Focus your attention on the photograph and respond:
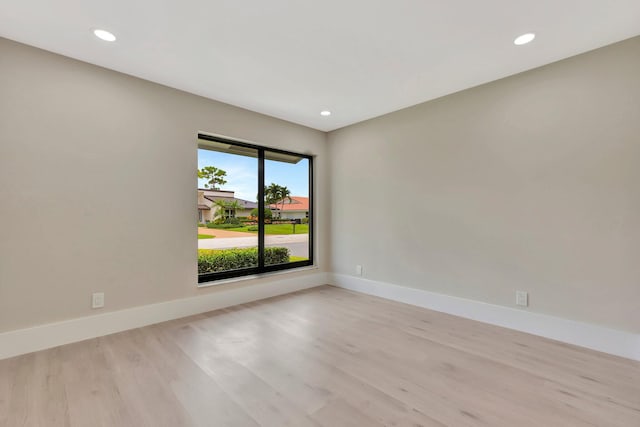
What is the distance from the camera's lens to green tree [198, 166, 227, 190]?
11.3 feet

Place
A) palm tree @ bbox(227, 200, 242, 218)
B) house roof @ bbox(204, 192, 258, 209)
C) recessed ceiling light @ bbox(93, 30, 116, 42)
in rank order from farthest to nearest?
1. palm tree @ bbox(227, 200, 242, 218)
2. house roof @ bbox(204, 192, 258, 209)
3. recessed ceiling light @ bbox(93, 30, 116, 42)

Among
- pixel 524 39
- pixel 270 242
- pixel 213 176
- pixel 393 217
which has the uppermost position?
pixel 524 39

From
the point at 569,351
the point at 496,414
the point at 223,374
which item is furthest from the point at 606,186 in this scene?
the point at 223,374

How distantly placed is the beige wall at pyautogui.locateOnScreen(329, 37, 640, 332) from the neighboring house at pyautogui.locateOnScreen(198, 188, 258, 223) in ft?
5.89

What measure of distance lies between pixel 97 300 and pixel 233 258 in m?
1.46

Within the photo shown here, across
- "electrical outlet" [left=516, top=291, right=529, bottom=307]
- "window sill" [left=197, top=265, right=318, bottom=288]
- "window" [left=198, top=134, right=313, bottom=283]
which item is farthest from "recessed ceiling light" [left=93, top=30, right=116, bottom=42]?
"electrical outlet" [left=516, top=291, right=529, bottom=307]

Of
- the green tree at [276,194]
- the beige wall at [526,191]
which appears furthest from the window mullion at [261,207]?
the beige wall at [526,191]

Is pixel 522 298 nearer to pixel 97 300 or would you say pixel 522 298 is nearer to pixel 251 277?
pixel 251 277

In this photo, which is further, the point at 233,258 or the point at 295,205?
the point at 295,205

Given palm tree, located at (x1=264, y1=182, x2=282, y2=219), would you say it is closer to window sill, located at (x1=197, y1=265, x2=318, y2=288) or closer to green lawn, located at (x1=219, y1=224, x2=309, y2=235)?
green lawn, located at (x1=219, y1=224, x2=309, y2=235)

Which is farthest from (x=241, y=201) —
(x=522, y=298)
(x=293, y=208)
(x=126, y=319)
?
(x=522, y=298)

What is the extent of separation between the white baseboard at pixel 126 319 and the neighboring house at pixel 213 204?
927 mm

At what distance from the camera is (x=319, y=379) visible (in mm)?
1920

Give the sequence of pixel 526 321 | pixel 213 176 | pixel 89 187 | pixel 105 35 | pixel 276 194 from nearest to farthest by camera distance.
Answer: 1. pixel 105 35
2. pixel 89 187
3. pixel 526 321
4. pixel 213 176
5. pixel 276 194
